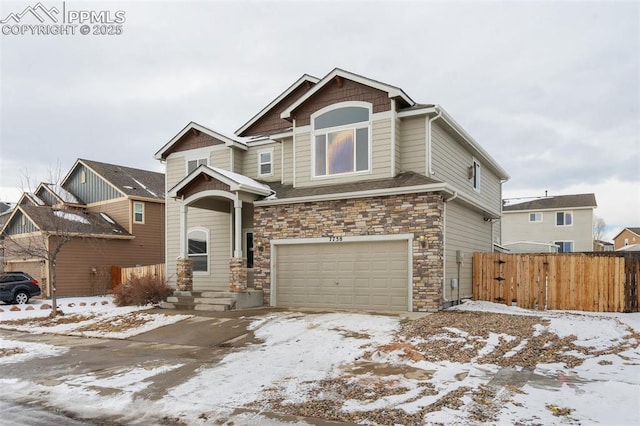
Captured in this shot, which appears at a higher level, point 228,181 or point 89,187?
point 89,187

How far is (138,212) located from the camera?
89.4 ft

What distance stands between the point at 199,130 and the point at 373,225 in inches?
358

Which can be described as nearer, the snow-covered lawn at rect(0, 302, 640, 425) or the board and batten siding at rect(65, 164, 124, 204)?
the snow-covered lawn at rect(0, 302, 640, 425)

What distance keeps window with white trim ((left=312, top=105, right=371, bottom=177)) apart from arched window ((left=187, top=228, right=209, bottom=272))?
234 inches

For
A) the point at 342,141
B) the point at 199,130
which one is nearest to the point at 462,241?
the point at 342,141

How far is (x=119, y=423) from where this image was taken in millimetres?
5617

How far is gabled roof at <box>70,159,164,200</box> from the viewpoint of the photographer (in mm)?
27203

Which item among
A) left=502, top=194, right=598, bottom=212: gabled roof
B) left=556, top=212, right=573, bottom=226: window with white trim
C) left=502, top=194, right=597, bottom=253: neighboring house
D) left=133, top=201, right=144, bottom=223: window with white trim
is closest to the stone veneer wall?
left=133, top=201, right=144, bottom=223: window with white trim

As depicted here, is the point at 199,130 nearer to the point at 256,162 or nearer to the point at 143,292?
the point at 256,162

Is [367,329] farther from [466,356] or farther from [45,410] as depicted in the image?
[45,410]

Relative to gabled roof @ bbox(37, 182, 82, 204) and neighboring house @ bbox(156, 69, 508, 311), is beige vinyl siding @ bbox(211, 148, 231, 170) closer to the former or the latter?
neighboring house @ bbox(156, 69, 508, 311)

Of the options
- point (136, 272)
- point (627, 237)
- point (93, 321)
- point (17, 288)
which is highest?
point (627, 237)

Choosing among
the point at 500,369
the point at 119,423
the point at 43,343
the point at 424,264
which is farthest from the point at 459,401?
the point at 43,343

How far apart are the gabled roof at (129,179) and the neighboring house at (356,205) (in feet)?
39.8
